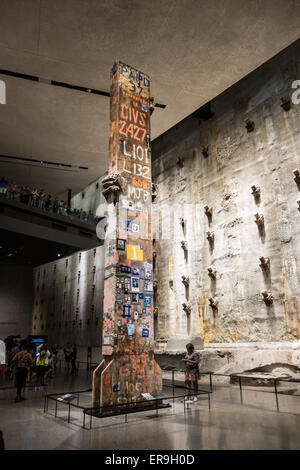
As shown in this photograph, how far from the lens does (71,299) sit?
23.7 metres

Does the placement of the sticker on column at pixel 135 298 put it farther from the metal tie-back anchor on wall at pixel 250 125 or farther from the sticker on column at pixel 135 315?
the metal tie-back anchor on wall at pixel 250 125

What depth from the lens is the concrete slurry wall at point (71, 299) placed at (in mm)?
20672

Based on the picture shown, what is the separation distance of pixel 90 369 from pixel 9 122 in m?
12.5

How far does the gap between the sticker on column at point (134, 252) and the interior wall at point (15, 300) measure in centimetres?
2362

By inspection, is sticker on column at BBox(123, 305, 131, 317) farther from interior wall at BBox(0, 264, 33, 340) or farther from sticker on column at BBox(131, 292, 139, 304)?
interior wall at BBox(0, 264, 33, 340)

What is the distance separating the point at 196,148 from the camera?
15.8 meters

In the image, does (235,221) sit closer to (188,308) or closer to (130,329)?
(188,308)

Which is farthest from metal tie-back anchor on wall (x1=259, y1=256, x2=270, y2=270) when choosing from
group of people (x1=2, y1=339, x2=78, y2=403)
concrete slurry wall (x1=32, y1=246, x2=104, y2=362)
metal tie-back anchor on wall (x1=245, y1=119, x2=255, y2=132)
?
concrete slurry wall (x1=32, y1=246, x2=104, y2=362)

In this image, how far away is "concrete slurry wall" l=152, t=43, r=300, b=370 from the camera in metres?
11.3

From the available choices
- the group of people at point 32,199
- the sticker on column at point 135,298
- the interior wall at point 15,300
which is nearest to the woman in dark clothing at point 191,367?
the sticker on column at point 135,298

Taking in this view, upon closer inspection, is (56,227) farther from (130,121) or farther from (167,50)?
(130,121)

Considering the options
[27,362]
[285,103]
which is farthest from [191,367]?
[285,103]

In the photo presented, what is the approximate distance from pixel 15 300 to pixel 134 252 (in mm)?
23985
